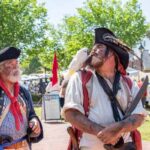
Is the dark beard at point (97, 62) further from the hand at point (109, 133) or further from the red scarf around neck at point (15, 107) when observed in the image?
the red scarf around neck at point (15, 107)

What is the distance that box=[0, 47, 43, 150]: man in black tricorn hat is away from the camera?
4.11m

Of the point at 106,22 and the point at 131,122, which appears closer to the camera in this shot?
the point at 131,122

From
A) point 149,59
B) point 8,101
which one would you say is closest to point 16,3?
point 8,101

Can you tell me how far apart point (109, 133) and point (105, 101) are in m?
0.28

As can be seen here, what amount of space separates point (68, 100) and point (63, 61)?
39295mm

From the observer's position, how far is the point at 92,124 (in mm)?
3262

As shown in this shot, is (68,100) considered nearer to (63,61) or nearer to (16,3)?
(16,3)

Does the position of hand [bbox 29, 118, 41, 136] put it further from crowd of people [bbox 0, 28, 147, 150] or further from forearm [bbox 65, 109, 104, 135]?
forearm [bbox 65, 109, 104, 135]

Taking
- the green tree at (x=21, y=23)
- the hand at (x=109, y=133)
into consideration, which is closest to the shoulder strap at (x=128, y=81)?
the hand at (x=109, y=133)

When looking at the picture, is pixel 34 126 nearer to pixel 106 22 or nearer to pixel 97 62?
pixel 97 62

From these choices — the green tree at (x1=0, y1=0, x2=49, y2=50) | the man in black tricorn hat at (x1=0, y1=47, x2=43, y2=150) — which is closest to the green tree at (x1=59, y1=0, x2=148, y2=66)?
the green tree at (x1=0, y1=0, x2=49, y2=50)

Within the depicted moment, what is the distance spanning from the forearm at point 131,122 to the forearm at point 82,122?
0.50 feet

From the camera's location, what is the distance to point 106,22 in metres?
38.5

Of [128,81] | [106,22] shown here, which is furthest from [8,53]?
[106,22]
